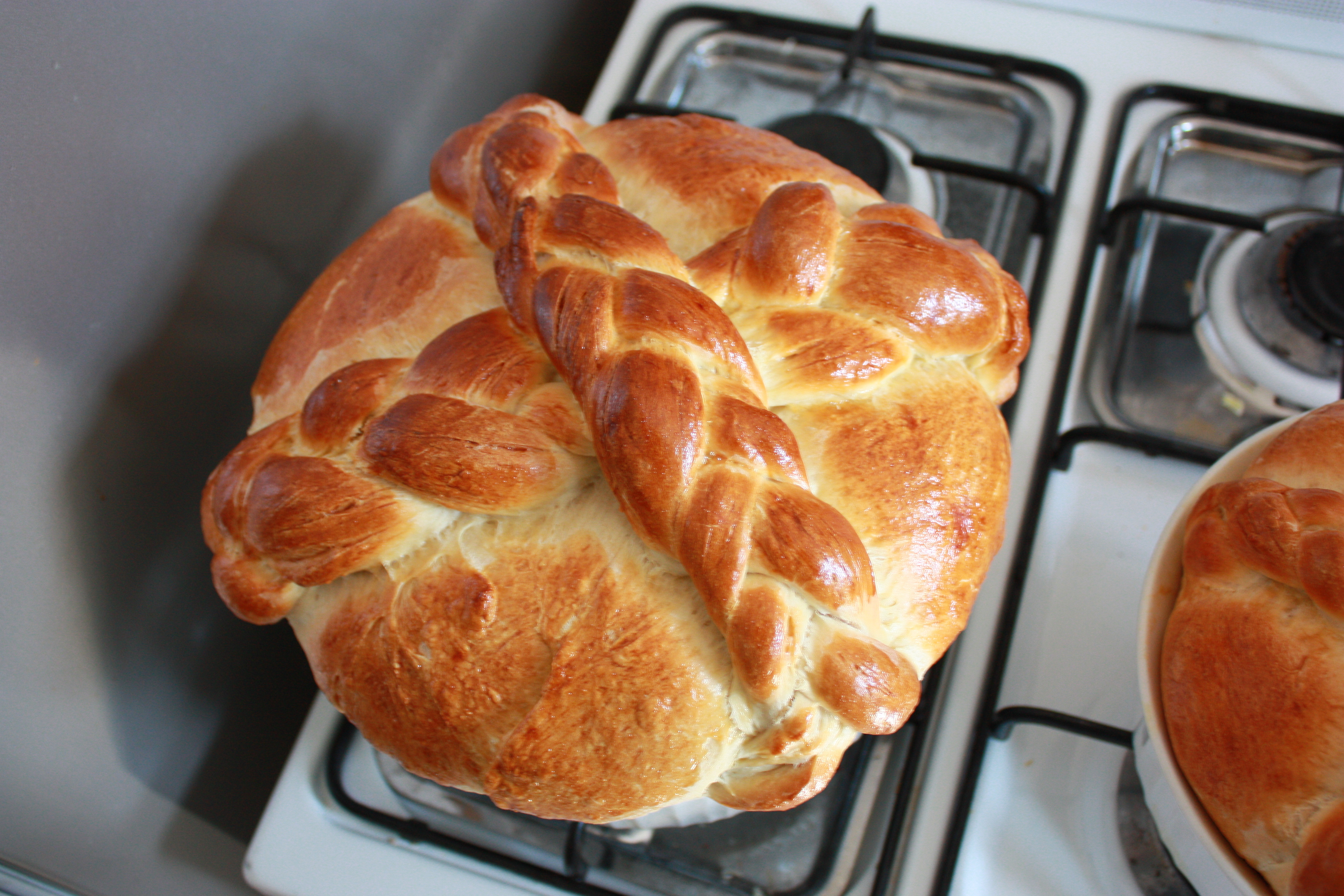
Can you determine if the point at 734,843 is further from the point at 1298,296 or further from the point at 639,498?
the point at 1298,296

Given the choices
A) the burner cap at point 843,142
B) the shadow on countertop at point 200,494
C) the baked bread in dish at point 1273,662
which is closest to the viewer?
the baked bread in dish at point 1273,662

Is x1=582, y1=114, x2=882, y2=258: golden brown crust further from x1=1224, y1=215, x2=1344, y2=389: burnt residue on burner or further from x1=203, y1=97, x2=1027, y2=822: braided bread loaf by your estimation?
x1=1224, y1=215, x2=1344, y2=389: burnt residue on burner

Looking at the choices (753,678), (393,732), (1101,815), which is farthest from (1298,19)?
(393,732)

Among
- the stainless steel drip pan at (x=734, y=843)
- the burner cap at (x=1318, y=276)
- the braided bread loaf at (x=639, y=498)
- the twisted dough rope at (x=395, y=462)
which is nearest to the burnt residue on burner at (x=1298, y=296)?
the burner cap at (x=1318, y=276)

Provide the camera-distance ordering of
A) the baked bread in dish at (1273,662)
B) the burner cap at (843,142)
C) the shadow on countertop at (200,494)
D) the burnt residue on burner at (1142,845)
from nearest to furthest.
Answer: the baked bread in dish at (1273,662) → the burnt residue on burner at (1142,845) → the shadow on countertop at (200,494) → the burner cap at (843,142)

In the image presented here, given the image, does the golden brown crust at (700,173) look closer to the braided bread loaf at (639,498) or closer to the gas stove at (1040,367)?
the braided bread loaf at (639,498)

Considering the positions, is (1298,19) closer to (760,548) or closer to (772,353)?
(772,353)

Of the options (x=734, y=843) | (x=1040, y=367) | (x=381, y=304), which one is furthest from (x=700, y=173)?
(x=734, y=843)

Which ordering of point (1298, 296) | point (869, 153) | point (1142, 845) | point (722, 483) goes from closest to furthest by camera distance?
point (722, 483) → point (1142, 845) → point (1298, 296) → point (869, 153)
